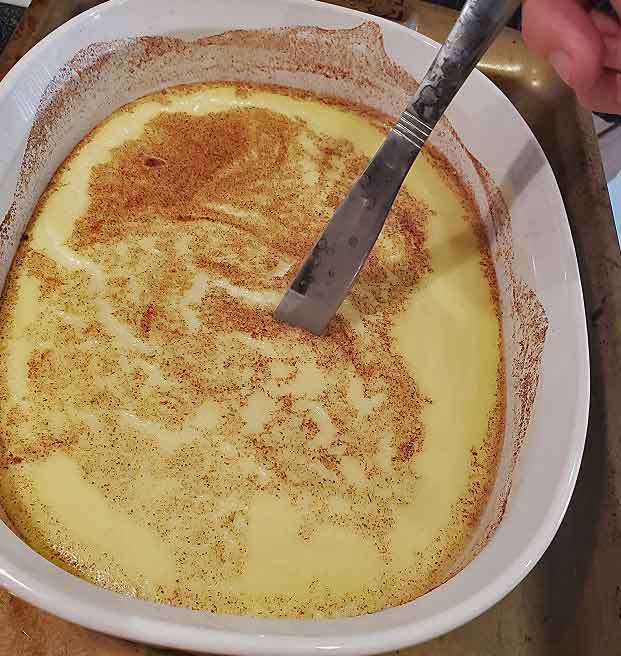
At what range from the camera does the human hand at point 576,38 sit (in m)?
0.75

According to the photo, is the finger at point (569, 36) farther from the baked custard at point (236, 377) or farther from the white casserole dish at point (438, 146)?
the baked custard at point (236, 377)

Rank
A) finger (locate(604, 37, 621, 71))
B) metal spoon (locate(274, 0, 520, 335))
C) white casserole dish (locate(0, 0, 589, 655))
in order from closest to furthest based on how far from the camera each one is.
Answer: white casserole dish (locate(0, 0, 589, 655)) → finger (locate(604, 37, 621, 71)) → metal spoon (locate(274, 0, 520, 335))

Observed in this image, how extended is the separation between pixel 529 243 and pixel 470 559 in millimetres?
501

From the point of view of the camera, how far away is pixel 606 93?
82 centimetres

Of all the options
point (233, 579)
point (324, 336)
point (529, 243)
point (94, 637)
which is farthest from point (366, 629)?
point (529, 243)

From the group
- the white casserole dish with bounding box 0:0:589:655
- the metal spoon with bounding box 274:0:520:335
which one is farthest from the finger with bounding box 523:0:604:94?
the white casserole dish with bounding box 0:0:589:655

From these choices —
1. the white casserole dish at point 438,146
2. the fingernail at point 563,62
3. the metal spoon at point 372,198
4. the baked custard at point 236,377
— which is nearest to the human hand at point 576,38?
the fingernail at point 563,62

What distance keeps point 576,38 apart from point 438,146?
0.53 meters

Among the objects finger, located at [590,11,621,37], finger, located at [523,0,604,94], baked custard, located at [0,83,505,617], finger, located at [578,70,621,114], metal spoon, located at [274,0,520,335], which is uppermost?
finger, located at [590,11,621,37]

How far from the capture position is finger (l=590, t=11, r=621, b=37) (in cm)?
78

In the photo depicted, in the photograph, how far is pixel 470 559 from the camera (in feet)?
2.82

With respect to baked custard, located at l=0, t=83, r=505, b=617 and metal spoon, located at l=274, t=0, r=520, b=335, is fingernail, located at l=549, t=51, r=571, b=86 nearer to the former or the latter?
metal spoon, located at l=274, t=0, r=520, b=335

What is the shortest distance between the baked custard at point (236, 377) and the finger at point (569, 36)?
1.46 ft

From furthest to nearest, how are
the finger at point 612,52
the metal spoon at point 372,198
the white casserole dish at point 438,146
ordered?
the metal spoon at point 372,198, the finger at point 612,52, the white casserole dish at point 438,146
